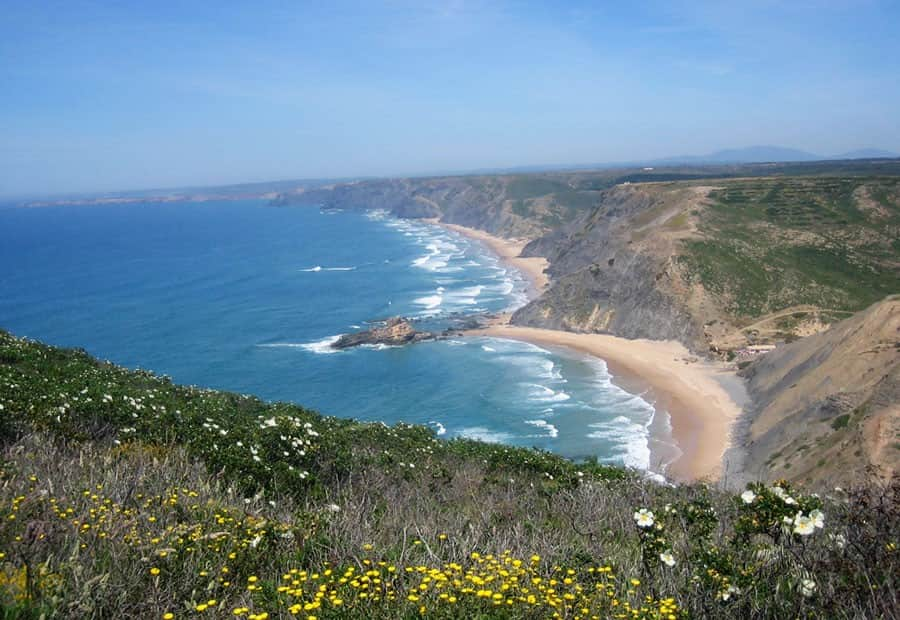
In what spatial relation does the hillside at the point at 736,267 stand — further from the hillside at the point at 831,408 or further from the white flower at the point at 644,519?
the white flower at the point at 644,519

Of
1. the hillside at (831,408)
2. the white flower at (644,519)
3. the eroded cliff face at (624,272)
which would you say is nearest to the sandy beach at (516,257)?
the eroded cliff face at (624,272)

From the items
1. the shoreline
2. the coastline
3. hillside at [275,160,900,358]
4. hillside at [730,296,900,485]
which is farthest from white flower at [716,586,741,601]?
hillside at [275,160,900,358]

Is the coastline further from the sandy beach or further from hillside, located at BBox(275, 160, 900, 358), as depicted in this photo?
the sandy beach

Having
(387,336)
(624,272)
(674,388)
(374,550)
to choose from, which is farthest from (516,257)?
(374,550)

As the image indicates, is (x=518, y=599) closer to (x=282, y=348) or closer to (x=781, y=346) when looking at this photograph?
(x=781, y=346)

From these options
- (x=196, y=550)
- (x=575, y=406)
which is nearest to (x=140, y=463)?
(x=196, y=550)

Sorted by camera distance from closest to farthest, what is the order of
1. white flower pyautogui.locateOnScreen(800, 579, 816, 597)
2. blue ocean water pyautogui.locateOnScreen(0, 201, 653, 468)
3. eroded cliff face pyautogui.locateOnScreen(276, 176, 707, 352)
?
white flower pyautogui.locateOnScreen(800, 579, 816, 597)
blue ocean water pyautogui.locateOnScreen(0, 201, 653, 468)
eroded cliff face pyautogui.locateOnScreen(276, 176, 707, 352)
